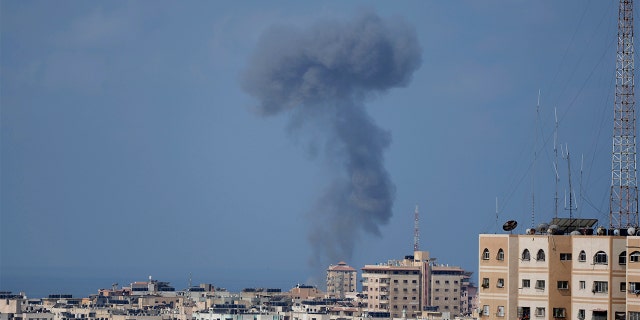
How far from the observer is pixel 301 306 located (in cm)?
14438

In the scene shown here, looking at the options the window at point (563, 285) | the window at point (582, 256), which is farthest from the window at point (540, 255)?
the window at point (582, 256)

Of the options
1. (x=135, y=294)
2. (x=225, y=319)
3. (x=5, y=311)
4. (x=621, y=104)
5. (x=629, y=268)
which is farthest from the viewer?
(x=135, y=294)

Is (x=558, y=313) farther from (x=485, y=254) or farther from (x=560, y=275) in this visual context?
(x=485, y=254)

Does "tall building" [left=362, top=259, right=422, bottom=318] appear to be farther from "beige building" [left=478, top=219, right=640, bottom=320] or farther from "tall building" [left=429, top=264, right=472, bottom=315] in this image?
"beige building" [left=478, top=219, right=640, bottom=320]

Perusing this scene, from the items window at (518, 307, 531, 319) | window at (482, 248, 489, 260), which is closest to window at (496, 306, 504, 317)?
window at (518, 307, 531, 319)

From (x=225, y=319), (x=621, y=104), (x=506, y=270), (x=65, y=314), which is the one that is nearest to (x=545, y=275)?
(x=506, y=270)

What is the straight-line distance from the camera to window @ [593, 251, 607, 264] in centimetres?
4747

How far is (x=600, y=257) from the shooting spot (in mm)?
47625

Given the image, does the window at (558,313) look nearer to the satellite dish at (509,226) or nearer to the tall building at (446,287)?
the satellite dish at (509,226)

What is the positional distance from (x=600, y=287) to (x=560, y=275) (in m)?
1.51

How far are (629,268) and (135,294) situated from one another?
125 metres

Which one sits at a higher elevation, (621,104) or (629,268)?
(621,104)

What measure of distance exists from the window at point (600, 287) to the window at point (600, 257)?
0.63 m

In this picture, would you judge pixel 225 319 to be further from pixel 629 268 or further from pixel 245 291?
pixel 629 268
